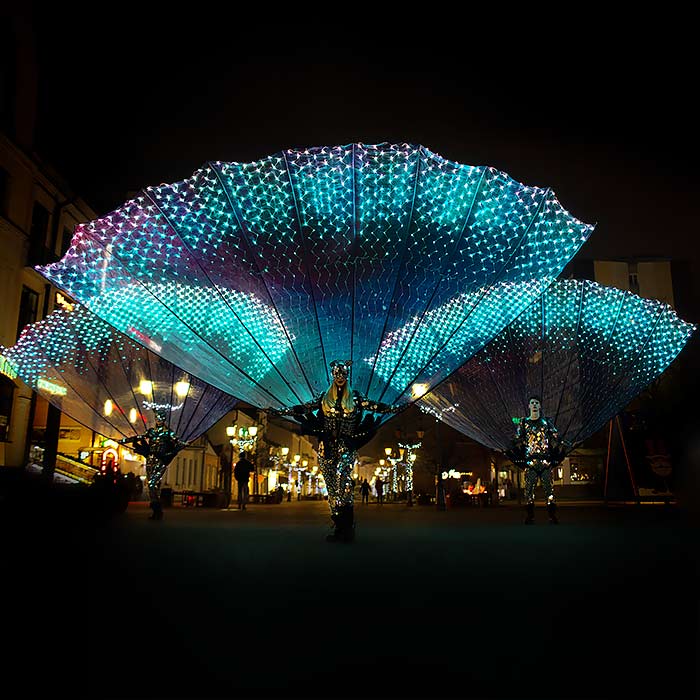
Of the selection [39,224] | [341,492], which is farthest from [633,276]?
[341,492]

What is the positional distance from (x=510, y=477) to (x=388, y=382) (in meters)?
48.5

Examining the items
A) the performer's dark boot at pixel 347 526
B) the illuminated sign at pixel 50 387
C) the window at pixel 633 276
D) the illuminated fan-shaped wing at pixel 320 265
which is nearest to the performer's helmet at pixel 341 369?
the illuminated fan-shaped wing at pixel 320 265

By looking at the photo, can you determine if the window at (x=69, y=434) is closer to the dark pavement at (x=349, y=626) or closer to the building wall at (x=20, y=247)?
the building wall at (x=20, y=247)

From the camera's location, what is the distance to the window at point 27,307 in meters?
27.2

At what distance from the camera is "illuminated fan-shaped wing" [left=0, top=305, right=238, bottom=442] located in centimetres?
1791

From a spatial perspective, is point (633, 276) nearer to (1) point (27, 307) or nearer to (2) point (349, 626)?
(1) point (27, 307)

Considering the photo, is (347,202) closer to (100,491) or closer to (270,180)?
(270,180)

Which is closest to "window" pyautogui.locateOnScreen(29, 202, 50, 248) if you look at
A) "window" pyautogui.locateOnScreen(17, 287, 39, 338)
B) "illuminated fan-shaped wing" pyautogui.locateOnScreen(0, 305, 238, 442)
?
"window" pyautogui.locateOnScreen(17, 287, 39, 338)

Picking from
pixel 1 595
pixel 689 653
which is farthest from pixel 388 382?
pixel 689 653

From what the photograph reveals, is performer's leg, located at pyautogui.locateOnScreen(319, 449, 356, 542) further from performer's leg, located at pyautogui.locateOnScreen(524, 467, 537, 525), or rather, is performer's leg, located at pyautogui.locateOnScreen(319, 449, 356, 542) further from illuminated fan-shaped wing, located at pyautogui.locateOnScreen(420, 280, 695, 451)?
illuminated fan-shaped wing, located at pyautogui.locateOnScreen(420, 280, 695, 451)

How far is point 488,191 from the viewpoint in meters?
10.1

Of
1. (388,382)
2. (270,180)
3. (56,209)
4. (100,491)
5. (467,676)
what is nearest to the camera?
(467,676)

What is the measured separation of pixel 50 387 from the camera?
59.7 feet

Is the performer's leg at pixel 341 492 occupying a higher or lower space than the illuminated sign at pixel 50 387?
lower
